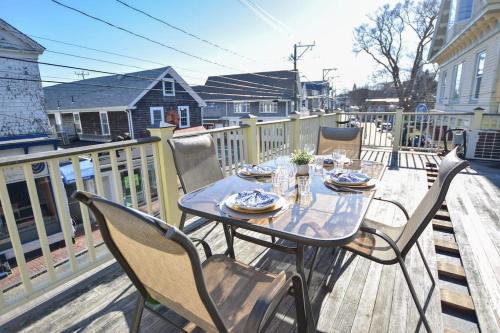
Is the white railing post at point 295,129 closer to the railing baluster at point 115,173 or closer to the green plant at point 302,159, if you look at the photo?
the green plant at point 302,159

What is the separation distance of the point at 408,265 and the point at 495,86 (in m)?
7.24

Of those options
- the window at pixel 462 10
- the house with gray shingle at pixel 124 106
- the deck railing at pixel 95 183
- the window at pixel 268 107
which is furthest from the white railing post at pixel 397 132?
the window at pixel 268 107

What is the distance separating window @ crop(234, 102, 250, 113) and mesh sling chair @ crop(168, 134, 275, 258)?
20352mm

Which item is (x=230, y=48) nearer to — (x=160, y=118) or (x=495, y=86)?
(x=160, y=118)

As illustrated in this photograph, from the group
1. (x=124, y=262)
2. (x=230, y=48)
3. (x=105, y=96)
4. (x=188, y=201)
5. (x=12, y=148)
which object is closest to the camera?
(x=124, y=262)

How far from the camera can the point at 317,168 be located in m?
2.13

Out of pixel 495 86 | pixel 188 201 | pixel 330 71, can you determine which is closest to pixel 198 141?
pixel 188 201

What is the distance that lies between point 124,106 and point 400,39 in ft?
62.4

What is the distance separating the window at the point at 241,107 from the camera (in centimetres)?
2234

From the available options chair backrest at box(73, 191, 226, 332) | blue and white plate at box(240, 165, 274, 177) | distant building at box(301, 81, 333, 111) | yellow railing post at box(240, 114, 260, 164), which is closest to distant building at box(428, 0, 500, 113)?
yellow railing post at box(240, 114, 260, 164)

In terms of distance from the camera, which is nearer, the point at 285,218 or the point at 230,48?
the point at 285,218

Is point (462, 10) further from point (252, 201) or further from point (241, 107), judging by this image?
point (241, 107)

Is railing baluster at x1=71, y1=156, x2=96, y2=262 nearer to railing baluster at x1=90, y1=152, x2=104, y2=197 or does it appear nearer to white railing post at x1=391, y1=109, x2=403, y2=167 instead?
railing baluster at x1=90, y1=152, x2=104, y2=197

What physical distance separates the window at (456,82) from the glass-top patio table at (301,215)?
11.0m
